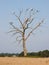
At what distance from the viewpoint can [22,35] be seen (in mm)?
35312

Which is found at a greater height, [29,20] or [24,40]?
[29,20]

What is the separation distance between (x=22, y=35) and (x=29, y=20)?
2.84 meters

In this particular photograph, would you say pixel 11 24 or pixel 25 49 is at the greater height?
pixel 11 24
